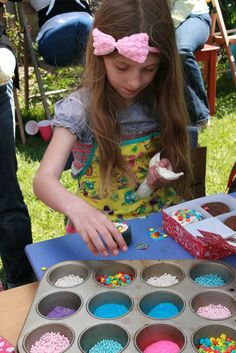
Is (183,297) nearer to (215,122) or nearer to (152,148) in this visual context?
(152,148)

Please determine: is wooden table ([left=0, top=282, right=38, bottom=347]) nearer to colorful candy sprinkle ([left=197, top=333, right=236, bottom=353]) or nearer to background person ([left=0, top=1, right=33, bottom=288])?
colorful candy sprinkle ([left=197, top=333, right=236, bottom=353])

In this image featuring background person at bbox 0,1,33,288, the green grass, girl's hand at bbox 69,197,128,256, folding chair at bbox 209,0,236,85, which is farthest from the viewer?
folding chair at bbox 209,0,236,85

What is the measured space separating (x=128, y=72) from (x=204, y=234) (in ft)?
1.69

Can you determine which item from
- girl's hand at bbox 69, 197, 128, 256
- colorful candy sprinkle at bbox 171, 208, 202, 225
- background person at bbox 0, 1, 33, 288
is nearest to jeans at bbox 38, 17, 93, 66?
background person at bbox 0, 1, 33, 288

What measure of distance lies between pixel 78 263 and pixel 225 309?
0.34m

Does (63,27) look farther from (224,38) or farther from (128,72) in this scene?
(128,72)

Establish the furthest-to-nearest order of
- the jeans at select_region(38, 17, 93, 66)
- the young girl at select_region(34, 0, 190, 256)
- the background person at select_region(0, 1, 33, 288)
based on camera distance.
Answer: the jeans at select_region(38, 17, 93, 66) → the background person at select_region(0, 1, 33, 288) → the young girl at select_region(34, 0, 190, 256)

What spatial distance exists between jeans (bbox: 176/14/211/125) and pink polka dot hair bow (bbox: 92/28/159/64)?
5.86 ft

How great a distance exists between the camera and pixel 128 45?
126 centimetres

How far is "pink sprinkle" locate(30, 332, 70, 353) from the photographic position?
2.89 ft

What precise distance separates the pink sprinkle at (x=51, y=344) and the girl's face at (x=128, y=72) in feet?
2.35

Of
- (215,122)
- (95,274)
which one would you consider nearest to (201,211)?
(95,274)

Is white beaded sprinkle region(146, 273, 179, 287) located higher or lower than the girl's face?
lower

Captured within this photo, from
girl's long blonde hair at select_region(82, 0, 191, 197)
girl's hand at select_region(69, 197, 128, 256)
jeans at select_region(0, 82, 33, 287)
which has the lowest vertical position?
jeans at select_region(0, 82, 33, 287)
